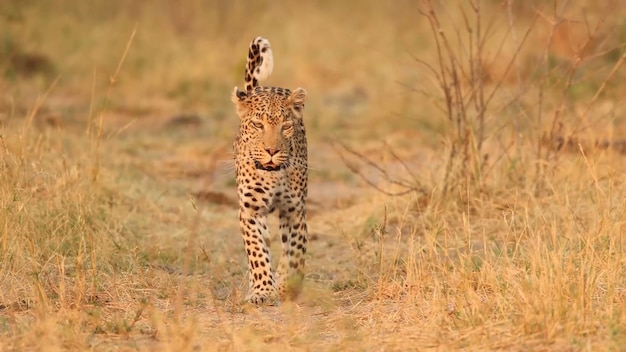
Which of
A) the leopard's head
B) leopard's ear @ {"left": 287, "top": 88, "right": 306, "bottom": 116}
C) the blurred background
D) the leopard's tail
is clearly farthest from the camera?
the blurred background

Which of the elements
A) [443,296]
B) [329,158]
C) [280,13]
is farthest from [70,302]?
[280,13]

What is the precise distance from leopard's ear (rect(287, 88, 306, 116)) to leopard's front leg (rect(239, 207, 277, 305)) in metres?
0.63

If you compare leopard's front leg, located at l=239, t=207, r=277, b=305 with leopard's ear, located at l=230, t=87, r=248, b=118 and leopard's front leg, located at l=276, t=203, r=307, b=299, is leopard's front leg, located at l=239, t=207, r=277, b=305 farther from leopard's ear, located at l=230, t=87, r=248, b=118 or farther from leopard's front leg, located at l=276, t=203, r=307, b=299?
leopard's ear, located at l=230, t=87, r=248, b=118

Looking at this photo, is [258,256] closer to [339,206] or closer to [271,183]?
[271,183]

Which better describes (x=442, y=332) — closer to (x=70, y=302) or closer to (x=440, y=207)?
(x=70, y=302)

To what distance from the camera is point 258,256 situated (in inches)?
278

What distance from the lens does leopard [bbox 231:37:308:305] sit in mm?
6918

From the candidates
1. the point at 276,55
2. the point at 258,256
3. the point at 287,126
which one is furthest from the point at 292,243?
the point at 276,55

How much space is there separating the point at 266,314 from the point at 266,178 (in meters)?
0.92

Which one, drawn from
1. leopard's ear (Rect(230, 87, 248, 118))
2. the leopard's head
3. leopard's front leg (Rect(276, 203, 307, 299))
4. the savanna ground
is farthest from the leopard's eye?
the savanna ground

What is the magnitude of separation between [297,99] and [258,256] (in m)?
0.92

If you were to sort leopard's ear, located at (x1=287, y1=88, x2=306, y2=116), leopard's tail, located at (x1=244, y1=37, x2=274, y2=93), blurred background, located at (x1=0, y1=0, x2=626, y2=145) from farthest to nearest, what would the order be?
blurred background, located at (x1=0, y1=0, x2=626, y2=145) → leopard's tail, located at (x1=244, y1=37, x2=274, y2=93) → leopard's ear, located at (x1=287, y1=88, x2=306, y2=116)

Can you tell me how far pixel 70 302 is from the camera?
6.24m

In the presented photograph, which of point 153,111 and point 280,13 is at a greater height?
point 280,13
